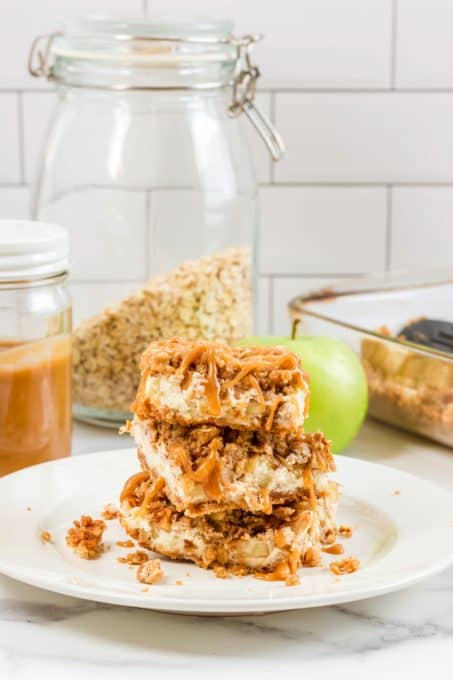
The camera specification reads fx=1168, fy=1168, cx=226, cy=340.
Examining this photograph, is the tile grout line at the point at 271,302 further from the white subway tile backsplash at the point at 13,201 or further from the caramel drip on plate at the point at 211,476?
the caramel drip on plate at the point at 211,476

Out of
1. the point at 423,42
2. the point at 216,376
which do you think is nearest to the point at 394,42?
the point at 423,42

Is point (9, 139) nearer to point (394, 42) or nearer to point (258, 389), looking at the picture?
point (394, 42)

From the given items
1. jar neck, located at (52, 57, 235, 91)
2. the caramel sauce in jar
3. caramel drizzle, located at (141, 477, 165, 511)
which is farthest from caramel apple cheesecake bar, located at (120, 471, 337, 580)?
jar neck, located at (52, 57, 235, 91)

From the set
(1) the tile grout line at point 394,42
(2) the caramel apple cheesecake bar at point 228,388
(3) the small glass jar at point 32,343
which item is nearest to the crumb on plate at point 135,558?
(2) the caramel apple cheesecake bar at point 228,388

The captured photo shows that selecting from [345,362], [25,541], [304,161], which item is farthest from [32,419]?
[304,161]

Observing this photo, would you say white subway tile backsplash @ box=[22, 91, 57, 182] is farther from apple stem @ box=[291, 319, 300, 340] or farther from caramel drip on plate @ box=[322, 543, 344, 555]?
caramel drip on plate @ box=[322, 543, 344, 555]
